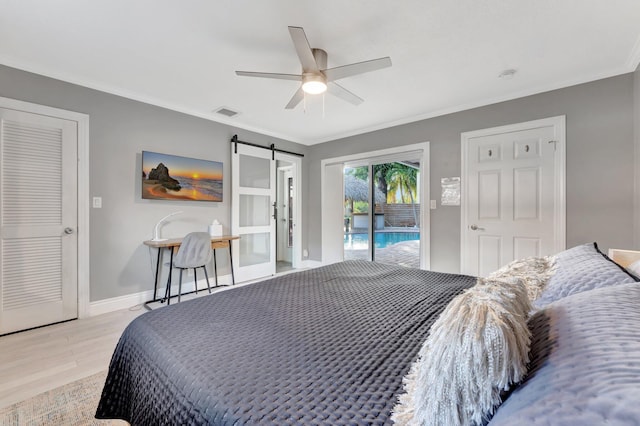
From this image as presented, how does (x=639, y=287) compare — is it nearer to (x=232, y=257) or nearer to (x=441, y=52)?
(x=441, y=52)

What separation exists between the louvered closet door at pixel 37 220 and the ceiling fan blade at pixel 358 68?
2.67 metres

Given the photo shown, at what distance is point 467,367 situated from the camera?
0.50 metres

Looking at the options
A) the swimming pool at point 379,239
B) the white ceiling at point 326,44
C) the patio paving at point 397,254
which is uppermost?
the white ceiling at point 326,44

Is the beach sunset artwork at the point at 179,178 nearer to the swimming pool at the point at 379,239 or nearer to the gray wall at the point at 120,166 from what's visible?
the gray wall at the point at 120,166

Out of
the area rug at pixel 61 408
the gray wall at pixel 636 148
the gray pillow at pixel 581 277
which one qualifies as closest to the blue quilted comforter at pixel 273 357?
the gray pillow at pixel 581 277

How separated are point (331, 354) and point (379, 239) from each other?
4.24 metres

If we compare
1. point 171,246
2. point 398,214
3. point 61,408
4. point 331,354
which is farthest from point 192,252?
point 398,214

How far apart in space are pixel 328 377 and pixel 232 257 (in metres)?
3.48

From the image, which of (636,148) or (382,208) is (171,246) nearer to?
(382,208)

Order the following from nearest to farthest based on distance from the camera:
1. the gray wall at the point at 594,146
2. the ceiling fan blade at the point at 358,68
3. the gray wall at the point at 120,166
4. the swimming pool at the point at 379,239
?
the ceiling fan blade at the point at 358,68
the gray wall at the point at 594,146
the gray wall at the point at 120,166
the swimming pool at the point at 379,239

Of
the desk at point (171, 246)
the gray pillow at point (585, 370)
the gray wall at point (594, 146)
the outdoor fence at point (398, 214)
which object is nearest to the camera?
the gray pillow at point (585, 370)

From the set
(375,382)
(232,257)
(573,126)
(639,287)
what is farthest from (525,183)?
(232,257)

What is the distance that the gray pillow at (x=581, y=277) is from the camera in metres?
0.89

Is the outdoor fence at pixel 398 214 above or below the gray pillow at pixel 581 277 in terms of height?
above
